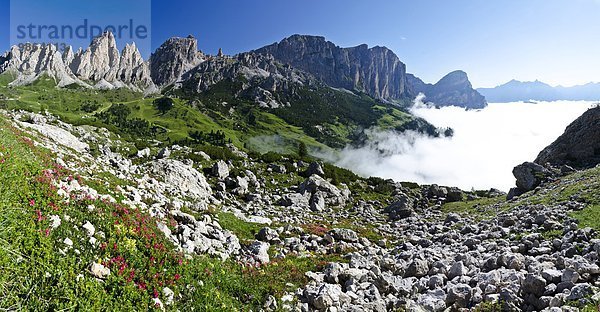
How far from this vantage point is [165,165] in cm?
3750

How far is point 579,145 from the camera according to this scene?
191ft

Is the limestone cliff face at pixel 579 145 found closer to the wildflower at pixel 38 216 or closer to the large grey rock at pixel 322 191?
the large grey rock at pixel 322 191

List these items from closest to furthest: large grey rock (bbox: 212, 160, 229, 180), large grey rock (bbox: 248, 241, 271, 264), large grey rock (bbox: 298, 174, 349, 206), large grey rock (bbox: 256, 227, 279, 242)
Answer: large grey rock (bbox: 248, 241, 271, 264)
large grey rock (bbox: 256, 227, 279, 242)
large grey rock (bbox: 212, 160, 229, 180)
large grey rock (bbox: 298, 174, 349, 206)

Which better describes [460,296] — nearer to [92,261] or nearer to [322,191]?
[92,261]

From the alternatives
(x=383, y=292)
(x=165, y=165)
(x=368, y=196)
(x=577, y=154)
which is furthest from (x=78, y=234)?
(x=577, y=154)

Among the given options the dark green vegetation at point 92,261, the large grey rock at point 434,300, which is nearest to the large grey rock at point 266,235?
the dark green vegetation at point 92,261

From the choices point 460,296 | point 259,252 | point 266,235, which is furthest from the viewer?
point 266,235

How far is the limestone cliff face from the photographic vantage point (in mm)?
55688

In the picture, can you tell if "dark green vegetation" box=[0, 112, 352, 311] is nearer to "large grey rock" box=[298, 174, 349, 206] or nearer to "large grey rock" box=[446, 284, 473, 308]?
"large grey rock" box=[446, 284, 473, 308]

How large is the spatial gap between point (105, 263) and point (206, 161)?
52.0 m

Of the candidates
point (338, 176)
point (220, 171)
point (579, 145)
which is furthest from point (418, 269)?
point (338, 176)

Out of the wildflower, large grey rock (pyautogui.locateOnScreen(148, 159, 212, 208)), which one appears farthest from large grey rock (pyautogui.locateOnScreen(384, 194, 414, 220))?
the wildflower

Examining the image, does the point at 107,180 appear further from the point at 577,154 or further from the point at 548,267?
the point at 577,154

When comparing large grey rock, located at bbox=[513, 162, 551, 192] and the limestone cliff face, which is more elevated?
the limestone cliff face
